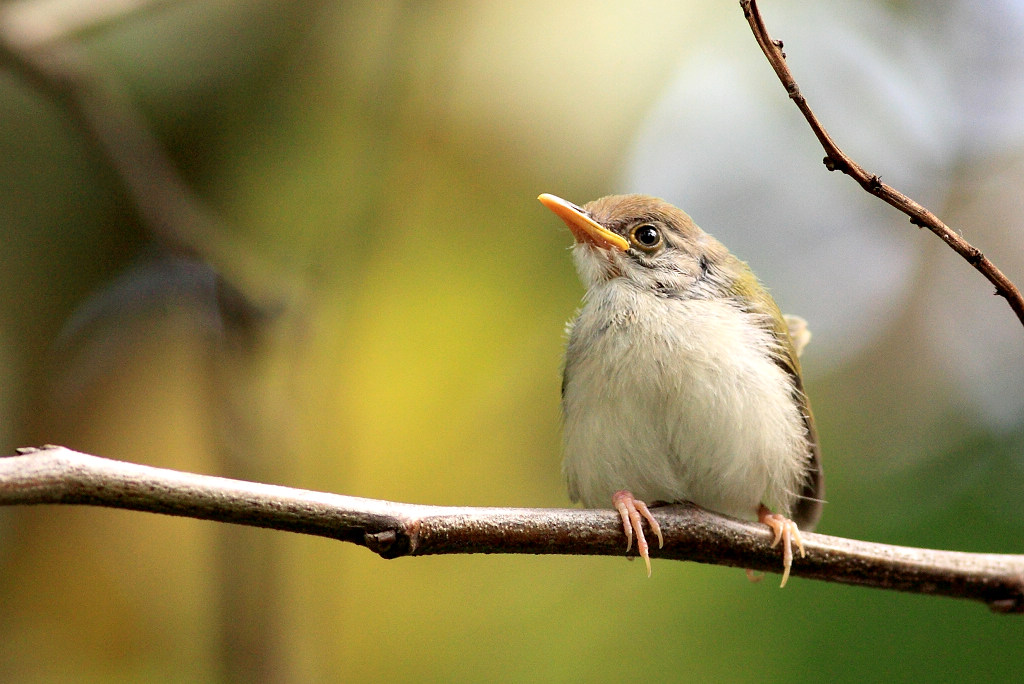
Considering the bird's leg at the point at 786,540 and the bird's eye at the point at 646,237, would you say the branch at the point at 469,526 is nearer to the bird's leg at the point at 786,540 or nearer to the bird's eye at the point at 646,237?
the bird's leg at the point at 786,540

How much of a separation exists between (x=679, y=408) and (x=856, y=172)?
4.31 ft

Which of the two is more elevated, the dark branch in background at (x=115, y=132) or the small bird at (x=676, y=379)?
the dark branch in background at (x=115, y=132)

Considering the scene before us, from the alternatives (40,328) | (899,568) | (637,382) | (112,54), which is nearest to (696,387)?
(637,382)

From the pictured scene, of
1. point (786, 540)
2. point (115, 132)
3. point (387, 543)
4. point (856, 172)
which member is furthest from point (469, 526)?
point (115, 132)

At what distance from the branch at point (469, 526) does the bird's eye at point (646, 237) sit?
43.6 inches

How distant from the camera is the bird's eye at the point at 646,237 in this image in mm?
3455

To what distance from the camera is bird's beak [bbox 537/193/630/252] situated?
133 inches

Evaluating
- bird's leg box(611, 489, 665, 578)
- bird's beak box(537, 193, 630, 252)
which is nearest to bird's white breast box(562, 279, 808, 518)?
bird's beak box(537, 193, 630, 252)

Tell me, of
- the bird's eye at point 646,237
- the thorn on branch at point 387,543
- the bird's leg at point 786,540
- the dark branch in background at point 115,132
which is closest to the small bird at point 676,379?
the bird's eye at point 646,237

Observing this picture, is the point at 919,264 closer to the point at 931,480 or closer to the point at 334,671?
the point at 931,480

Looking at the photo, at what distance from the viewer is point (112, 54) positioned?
4.75 meters

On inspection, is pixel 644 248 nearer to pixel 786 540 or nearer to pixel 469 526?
pixel 786 540

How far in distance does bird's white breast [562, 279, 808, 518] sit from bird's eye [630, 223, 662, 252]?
18 centimetres

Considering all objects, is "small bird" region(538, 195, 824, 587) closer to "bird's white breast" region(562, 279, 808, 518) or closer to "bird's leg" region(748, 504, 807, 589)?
"bird's white breast" region(562, 279, 808, 518)
